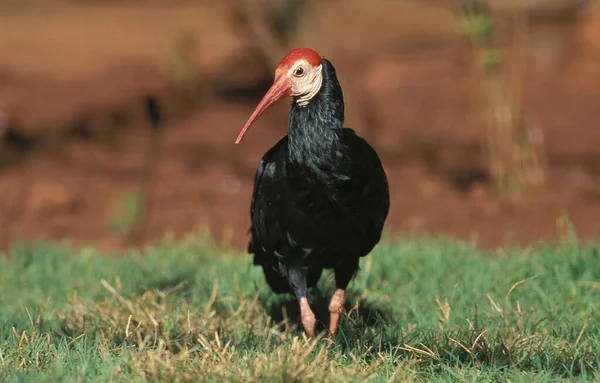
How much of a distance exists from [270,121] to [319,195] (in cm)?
663

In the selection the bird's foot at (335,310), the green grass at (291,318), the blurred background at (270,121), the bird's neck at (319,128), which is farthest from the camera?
the blurred background at (270,121)

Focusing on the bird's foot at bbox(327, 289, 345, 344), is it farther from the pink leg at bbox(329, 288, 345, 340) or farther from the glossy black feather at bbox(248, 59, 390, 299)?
the glossy black feather at bbox(248, 59, 390, 299)

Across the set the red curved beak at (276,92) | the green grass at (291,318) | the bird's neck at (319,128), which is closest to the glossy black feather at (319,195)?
the bird's neck at (319,128)

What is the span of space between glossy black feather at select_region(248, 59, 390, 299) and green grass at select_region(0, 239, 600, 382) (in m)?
0.34

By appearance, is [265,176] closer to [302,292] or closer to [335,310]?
[302,292]

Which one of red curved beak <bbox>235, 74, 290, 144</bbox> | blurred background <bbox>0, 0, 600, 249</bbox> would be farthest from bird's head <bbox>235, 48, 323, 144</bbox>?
blurred background <bbox>0, 0, 600, 249</bbox>

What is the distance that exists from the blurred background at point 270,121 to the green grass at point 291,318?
2.56 ft

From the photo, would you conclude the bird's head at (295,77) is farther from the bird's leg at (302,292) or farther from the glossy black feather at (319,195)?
the bird's leg at (302,292)

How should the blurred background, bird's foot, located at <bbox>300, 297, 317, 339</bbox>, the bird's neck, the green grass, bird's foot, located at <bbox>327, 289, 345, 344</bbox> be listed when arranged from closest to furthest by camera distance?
the green grass, the bird's neck, bird's foot, located at <bbox>300, 297, 317, 339</bbox>, bird's foot, located at <bbox>327, 289, 345, 344</bbox>, the blurred background

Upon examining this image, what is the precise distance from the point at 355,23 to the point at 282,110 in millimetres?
7420

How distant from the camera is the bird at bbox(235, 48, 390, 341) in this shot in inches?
173

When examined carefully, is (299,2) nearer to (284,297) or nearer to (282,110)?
(282,110)

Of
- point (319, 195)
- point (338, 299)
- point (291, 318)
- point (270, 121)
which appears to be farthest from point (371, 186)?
point (270, 121)

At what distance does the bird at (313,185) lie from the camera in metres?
4.41
